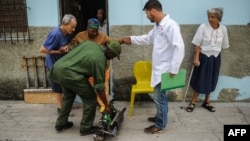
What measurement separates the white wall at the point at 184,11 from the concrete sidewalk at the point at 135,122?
153 cm

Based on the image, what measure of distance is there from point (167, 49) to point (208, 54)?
1.24m

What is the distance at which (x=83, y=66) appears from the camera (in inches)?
157

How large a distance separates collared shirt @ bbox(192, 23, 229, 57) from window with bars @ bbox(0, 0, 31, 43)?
3044 mm

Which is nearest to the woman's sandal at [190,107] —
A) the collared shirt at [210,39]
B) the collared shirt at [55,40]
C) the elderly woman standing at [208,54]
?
the elderly woman standing at [208,54]

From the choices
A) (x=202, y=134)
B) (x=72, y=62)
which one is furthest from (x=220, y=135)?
(x=72, y=62)

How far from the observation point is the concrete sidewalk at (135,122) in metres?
4.43

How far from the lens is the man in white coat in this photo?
4.04 metres

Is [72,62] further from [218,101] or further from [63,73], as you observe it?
[218,101]

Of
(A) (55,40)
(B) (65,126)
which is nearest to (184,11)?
(A) (55,40)

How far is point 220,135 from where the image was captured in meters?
4.44

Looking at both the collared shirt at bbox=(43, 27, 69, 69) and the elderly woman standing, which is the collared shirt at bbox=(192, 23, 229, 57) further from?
the collared shirt at bbox=(43, 27, 69, 69)

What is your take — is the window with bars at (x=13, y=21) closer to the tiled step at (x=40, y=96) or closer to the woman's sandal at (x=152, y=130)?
the tiled step at (x=40, y=96)

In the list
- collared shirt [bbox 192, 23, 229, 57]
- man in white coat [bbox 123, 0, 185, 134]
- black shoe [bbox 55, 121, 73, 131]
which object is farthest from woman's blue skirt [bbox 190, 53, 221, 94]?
black shoe [bbox 55, 121, 73, 131]

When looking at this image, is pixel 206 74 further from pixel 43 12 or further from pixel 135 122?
pixel 43 12
